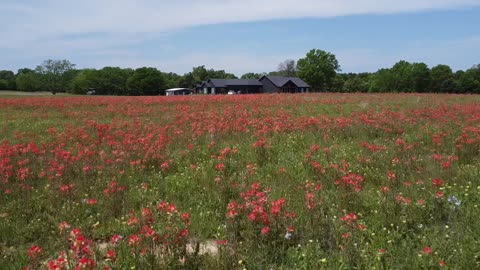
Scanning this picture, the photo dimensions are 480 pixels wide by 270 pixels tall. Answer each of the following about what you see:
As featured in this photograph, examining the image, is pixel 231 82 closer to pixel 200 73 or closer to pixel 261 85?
pixel 261 85

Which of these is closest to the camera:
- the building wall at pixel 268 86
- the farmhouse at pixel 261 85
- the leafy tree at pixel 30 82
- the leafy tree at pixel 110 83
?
the farmhouse at pixel 261 85

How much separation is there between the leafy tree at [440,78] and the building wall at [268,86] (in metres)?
36.6

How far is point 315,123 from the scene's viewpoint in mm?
12062

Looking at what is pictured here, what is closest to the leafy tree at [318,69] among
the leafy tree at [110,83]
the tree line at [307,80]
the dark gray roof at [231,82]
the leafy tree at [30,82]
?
the tree line at [307,80]

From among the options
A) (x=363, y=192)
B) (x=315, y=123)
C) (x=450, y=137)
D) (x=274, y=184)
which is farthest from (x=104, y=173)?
(x=450, y=137)

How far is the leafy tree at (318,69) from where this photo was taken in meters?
89.5

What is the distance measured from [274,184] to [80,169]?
12.7 ft

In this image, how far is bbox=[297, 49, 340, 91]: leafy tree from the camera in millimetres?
89500

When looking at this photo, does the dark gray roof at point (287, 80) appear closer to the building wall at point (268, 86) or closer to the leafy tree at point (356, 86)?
the building wall at point (268, 86)

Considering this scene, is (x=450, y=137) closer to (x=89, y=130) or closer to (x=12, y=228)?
(x=12, y=228)

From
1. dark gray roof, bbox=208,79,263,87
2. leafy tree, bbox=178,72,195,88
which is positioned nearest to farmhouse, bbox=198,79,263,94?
dark gray roof, bbox=208,79,263,87

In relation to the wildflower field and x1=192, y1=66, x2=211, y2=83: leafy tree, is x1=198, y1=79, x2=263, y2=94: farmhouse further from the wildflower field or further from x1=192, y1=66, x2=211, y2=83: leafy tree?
the wildflower field

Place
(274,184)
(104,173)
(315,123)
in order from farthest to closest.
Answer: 1. (315,123)
2. (104,173)
3. (274,184)

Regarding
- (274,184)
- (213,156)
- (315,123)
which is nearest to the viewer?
(274,184)
